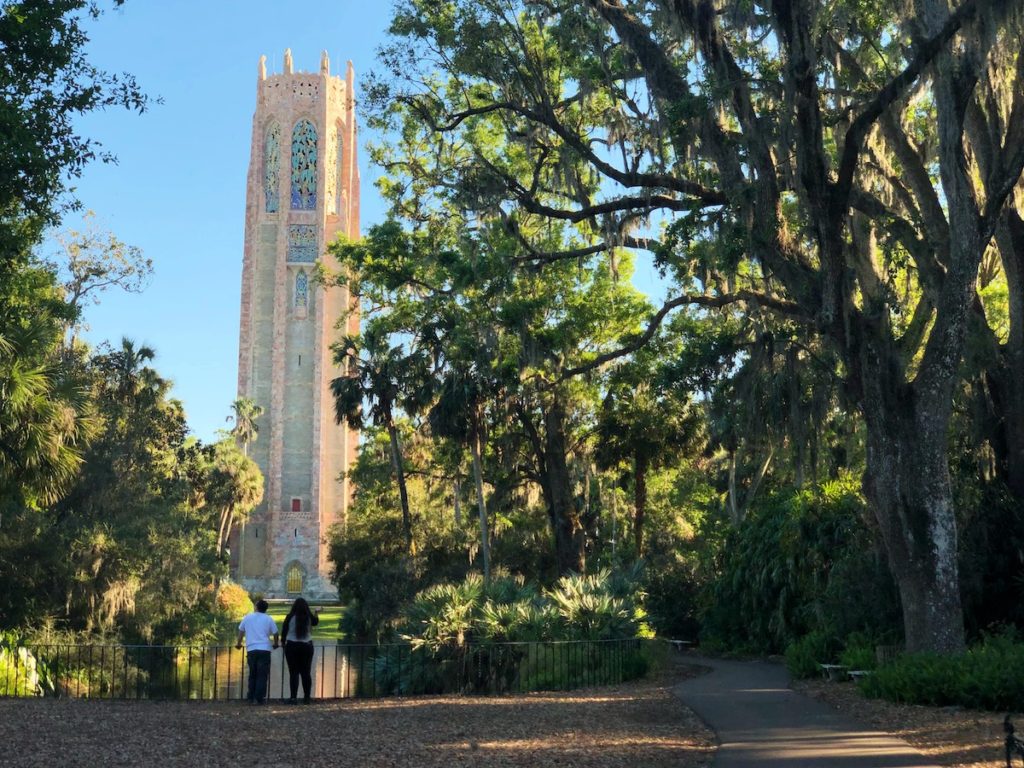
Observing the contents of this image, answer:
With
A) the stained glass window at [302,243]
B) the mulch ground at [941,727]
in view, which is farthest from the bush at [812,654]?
the stained glass window at [302,243]

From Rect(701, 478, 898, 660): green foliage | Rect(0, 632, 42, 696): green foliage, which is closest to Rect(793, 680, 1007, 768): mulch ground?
Rect(701, 478, 898, 660): green foliage

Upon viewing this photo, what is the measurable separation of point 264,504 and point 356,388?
38192 mm

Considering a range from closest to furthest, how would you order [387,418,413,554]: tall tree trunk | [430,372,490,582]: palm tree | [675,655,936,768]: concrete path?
[675,655,936,768]: concrete path → [430,372,490,582]: palm tree → [387,418,413,554]: tall tree trunk

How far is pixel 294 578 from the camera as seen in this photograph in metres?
71.5

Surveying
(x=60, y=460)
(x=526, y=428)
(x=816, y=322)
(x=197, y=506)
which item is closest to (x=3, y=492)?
(x=60, y=460)

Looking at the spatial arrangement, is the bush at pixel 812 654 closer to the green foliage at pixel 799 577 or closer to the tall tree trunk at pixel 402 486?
the green foliage at pixel 799 577

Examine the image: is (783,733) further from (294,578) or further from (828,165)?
(294,578)

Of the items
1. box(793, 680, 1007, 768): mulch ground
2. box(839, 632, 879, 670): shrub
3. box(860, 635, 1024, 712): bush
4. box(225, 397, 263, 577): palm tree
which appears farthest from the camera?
box(225, 397, 263, 577): palm tree

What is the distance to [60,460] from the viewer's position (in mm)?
16031

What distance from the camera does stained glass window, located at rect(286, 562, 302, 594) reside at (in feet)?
234

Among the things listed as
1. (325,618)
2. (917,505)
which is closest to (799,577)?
(917,505)

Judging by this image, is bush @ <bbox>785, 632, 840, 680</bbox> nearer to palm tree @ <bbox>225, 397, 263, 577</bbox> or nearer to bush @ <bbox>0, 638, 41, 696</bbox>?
bush @ <bbox>0, 638, 41, 696</bbox>

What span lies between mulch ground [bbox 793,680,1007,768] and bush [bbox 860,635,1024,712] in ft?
0.51

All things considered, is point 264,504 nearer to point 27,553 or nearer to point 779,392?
point 27,553
